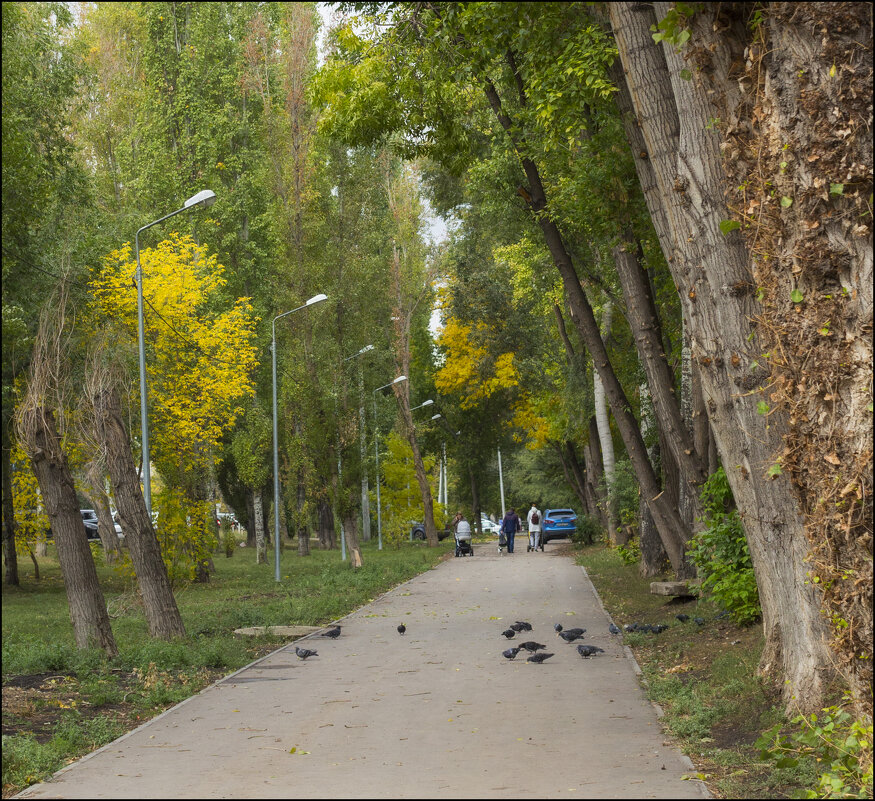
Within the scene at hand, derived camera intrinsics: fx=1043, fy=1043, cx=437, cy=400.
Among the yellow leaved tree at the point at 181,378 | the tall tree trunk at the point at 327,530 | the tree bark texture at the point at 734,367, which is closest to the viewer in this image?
the tree bark texture at the point at 734,367

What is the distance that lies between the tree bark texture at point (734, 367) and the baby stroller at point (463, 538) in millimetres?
30623

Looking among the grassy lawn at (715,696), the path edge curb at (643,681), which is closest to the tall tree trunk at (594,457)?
the path edge curb at (643,681)

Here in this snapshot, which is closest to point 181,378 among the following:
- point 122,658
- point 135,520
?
point 135,520

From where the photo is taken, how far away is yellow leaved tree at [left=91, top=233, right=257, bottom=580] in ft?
88.5

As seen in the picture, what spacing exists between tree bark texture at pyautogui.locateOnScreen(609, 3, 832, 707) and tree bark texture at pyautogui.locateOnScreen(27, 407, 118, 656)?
8634mm

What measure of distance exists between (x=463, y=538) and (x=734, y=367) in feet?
104

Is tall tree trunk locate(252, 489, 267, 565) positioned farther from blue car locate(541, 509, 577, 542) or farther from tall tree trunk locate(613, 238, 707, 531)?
tall tree trunk locate(613, 238, 707, 531)

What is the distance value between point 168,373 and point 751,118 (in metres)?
24.1

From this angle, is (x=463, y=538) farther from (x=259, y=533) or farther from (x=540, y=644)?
(x=540, y=644)

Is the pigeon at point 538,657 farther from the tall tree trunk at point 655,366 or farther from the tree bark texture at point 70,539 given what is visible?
the tree bark texture at point 70,539

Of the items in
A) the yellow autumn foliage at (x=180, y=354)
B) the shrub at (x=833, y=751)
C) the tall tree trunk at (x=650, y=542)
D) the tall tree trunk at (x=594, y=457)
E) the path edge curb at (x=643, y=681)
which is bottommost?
the path edge curb at (x=643, y=681)

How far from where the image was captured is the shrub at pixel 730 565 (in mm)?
11812

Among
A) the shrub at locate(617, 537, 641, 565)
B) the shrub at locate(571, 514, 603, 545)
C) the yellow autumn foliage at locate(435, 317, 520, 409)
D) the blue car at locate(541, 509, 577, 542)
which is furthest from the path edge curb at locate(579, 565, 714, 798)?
the blue car at locate(541, 509, 577, 542)

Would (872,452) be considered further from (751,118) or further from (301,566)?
(301,566)
